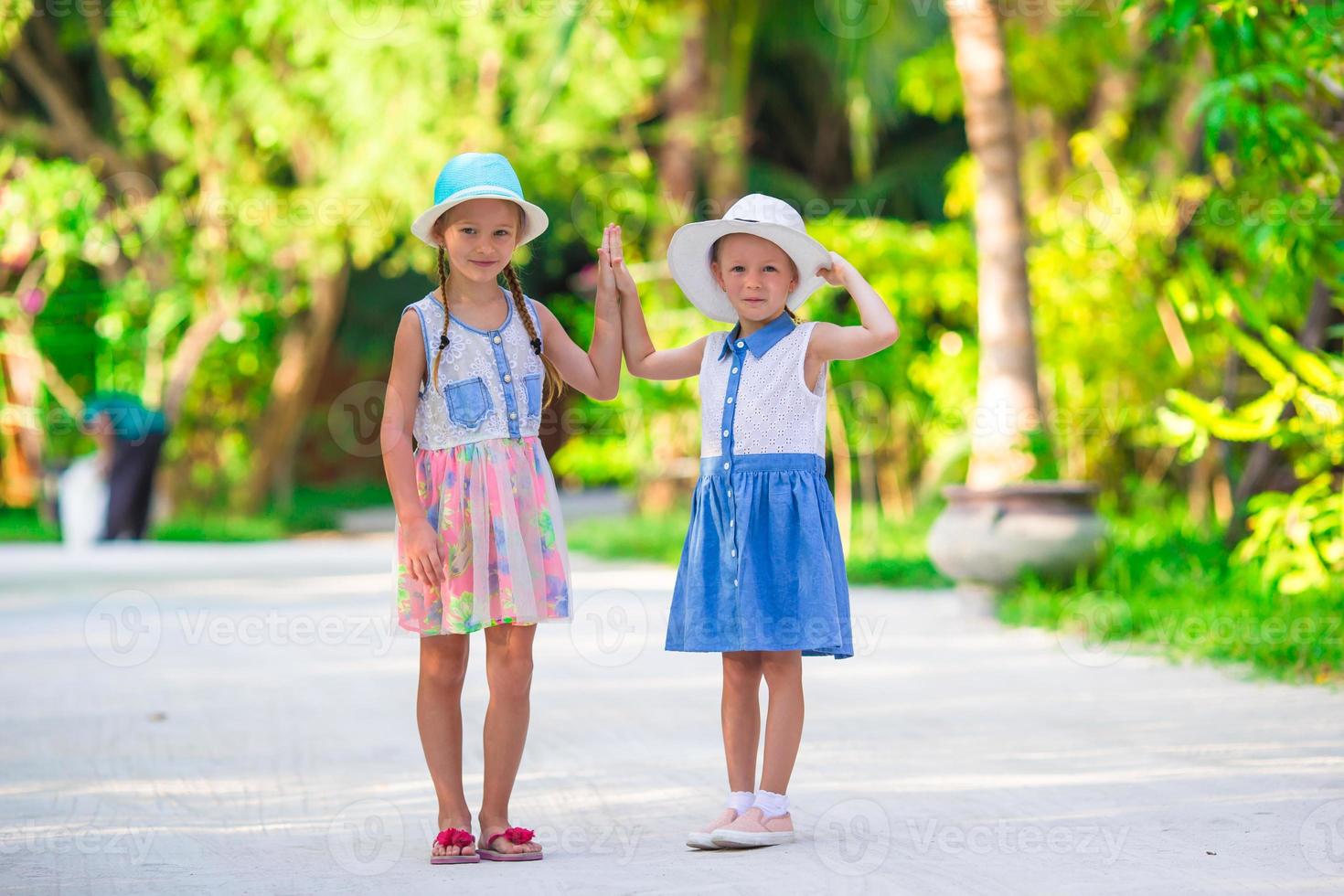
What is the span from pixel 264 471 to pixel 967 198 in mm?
8340

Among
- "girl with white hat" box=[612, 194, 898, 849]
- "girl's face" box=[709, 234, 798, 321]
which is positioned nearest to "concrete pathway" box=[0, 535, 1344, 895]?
"girl with white hat" box=[612, 194, 898, 849]

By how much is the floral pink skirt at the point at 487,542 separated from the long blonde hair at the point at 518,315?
19cm

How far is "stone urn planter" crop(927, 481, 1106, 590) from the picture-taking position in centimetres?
841

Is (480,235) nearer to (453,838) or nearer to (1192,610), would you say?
(453,838)

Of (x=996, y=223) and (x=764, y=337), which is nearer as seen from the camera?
(x=764, y=337)

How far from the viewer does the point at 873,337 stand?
12.8 ft

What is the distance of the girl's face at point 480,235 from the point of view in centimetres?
391

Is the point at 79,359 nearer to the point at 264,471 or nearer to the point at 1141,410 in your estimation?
the point at 264,471

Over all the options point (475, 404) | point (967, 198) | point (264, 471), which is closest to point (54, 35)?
point (264, 471)

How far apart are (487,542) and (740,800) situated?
79 cm

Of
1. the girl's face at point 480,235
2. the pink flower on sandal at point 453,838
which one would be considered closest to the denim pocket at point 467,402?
the girl's face at point 480,235

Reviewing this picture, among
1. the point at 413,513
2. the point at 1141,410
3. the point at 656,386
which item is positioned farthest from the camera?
the point at 656,386

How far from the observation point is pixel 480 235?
392 cm

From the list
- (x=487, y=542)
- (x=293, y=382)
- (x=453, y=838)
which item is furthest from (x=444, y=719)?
(x=293, y=382)
